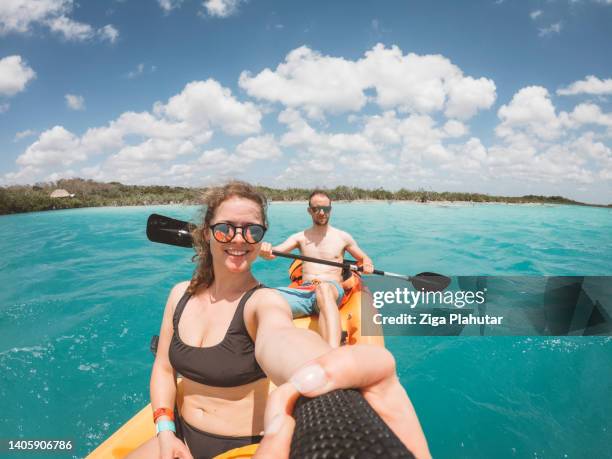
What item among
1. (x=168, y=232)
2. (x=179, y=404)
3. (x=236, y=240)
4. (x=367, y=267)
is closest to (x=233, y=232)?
(x=236, y=240)

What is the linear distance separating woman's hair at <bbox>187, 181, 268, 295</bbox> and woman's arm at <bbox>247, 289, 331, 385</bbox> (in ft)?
1.74

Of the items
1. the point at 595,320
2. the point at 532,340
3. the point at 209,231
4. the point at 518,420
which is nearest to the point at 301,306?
the point at 209,231

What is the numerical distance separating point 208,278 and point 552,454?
369cm

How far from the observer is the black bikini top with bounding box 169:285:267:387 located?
1626 millimetres

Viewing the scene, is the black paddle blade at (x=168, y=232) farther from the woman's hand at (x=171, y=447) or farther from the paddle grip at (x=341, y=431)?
the paddle grip at (x=341, y=431)

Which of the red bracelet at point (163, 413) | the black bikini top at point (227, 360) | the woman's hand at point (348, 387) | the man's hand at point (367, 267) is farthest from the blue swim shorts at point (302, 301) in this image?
the woman's hand at point (348, 387)

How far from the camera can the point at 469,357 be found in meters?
4.93

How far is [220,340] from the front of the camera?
169cm

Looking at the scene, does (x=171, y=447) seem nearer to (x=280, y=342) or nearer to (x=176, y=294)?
(x=176, y=294)

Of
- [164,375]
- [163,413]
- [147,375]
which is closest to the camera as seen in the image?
[163,413]

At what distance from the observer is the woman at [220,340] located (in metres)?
1.64

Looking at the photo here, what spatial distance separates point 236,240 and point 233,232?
0.17ft

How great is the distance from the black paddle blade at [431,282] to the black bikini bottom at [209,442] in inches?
173

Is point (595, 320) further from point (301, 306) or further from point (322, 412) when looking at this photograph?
point (322, 412)
